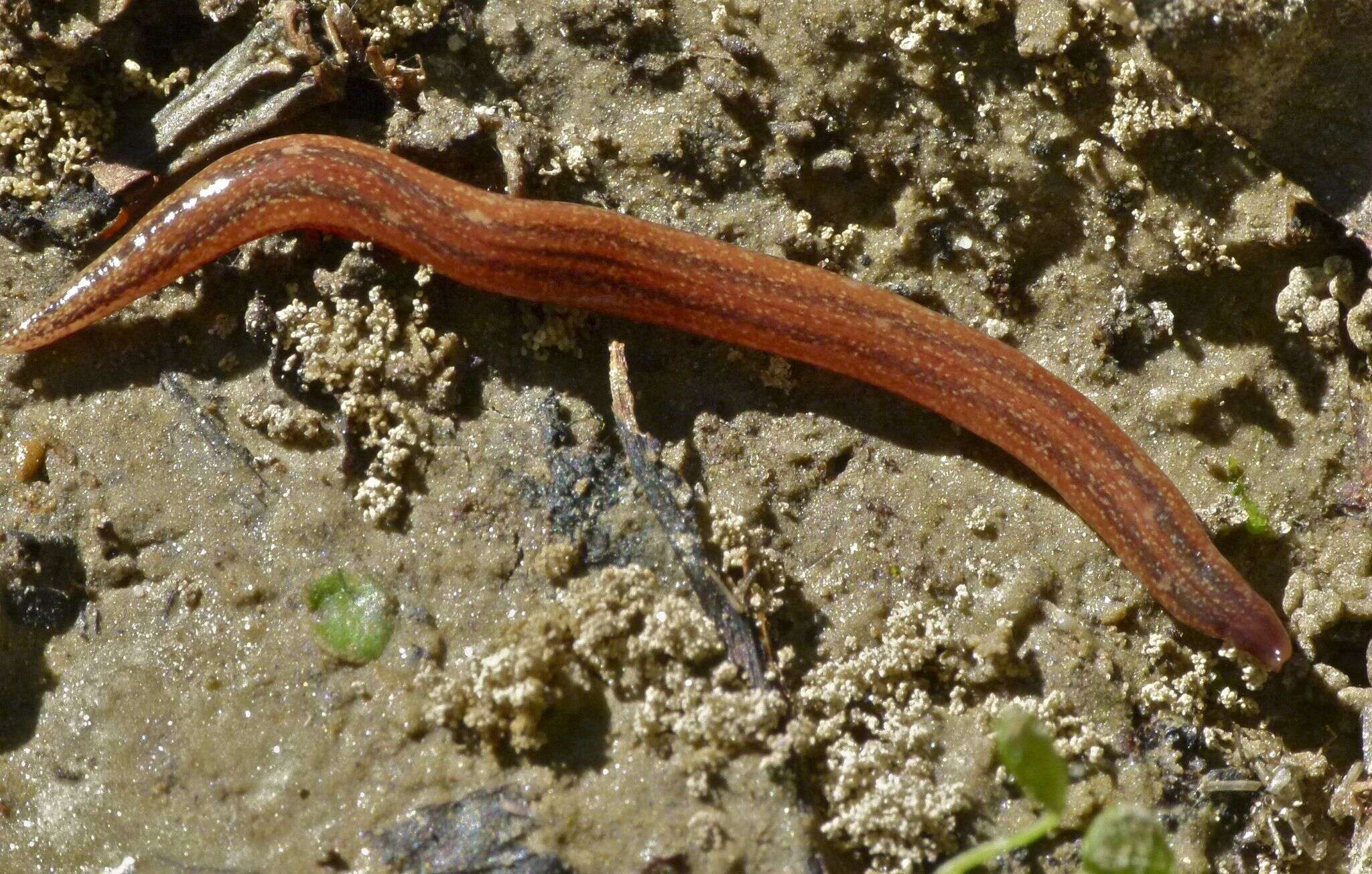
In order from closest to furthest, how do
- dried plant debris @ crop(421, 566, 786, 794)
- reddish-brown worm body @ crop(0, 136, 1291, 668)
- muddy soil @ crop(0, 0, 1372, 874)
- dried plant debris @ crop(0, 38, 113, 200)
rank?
dried plant debris @ crop(421, 566, 786, 794) → muddy soil @ crop(0, 0, 1372, 874) → reddish-brown worm body @ crop(0, 136, 1291, 668) → dried plant debris @ crop(0, 38, 113, 200)

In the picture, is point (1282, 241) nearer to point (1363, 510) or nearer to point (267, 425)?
point (1363, 510)

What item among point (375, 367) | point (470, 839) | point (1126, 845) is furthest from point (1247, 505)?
point (375, 367)

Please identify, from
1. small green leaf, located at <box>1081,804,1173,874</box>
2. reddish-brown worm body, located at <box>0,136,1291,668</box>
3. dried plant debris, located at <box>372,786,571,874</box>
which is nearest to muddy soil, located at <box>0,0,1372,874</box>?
dried plant debris, located at <box>372,786,571,874</box>

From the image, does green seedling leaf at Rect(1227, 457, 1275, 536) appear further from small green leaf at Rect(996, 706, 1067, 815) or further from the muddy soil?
small green leaf at Rect(996, 706, 1067, 815)

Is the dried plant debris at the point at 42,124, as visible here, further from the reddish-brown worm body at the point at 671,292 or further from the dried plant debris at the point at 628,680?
the dried plant debris at the point at 628,680

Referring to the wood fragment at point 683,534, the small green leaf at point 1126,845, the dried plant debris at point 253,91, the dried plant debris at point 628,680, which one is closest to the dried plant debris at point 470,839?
the dried plant debris at point 628,680

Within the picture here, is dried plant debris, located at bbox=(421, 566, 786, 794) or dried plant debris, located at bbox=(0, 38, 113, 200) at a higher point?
dried plant debris, located at bbox=(0, 38, 113, 200)
